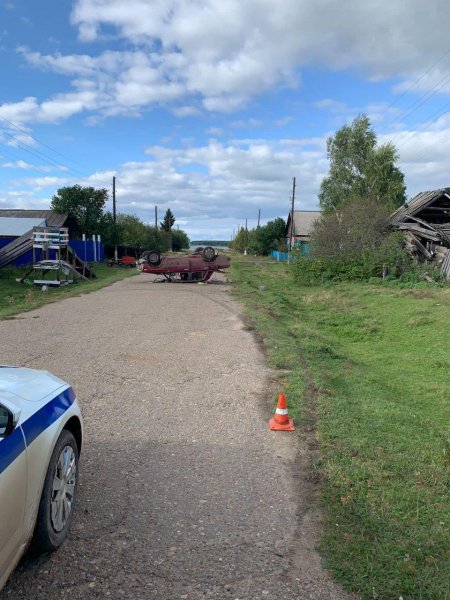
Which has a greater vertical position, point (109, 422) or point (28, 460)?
point (28, 460)

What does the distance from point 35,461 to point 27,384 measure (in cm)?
66

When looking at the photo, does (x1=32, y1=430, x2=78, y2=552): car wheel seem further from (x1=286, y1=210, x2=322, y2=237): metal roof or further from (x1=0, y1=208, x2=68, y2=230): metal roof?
(x1=286, y1=210, x2=322, y2=237): metal roof

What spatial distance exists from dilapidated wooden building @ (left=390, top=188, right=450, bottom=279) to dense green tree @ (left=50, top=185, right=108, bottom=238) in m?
27.6

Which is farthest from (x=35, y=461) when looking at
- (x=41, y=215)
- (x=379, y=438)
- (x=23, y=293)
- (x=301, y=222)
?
(x=301, y=222)

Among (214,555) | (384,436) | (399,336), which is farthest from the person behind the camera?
(399,336)

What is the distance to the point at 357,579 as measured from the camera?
9.34 ft

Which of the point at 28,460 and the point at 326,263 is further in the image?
the point at 326,263

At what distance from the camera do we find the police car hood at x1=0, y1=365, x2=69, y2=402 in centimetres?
306

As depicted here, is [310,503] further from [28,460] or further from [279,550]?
[28,460]

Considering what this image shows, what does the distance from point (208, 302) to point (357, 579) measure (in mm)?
14439

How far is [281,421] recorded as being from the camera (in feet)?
17.4

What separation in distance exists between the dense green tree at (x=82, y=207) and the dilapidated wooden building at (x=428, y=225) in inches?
1087

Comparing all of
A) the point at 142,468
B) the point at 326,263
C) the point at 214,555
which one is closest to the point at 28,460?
the point at 214,555

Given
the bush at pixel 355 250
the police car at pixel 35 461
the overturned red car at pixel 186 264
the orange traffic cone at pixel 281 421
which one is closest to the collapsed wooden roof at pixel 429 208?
the bush at pixel 355 250
